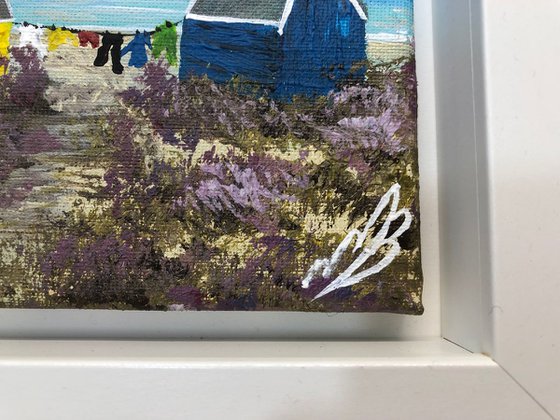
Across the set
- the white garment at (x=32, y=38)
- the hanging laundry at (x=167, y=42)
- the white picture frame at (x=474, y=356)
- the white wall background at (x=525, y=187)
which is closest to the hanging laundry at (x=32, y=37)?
the white garment at (x=32, y=38)

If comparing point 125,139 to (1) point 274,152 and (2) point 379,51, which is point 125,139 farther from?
(2) point 379,51

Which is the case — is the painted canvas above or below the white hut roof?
below

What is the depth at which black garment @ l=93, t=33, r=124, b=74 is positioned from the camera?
60cm

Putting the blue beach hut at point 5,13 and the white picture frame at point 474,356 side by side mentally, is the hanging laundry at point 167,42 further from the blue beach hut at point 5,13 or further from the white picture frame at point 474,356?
the white picture frame at point 474,356

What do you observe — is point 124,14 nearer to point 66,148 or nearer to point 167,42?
point 167,42

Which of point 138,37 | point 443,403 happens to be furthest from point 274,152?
point 443,403

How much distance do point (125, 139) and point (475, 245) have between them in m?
0.42

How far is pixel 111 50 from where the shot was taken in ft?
1.98

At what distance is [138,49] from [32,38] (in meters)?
0.13

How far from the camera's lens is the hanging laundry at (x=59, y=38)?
1.98 ft

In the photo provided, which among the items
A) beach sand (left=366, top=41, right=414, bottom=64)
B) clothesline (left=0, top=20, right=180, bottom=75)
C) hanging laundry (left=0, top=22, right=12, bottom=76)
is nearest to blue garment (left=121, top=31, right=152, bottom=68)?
clothesline (left=0, top=20, right=180, bottom=75)

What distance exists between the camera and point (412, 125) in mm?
601

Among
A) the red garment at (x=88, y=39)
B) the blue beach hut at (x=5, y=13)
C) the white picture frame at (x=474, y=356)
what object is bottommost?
the white picture frame at (x=474, y=356)
